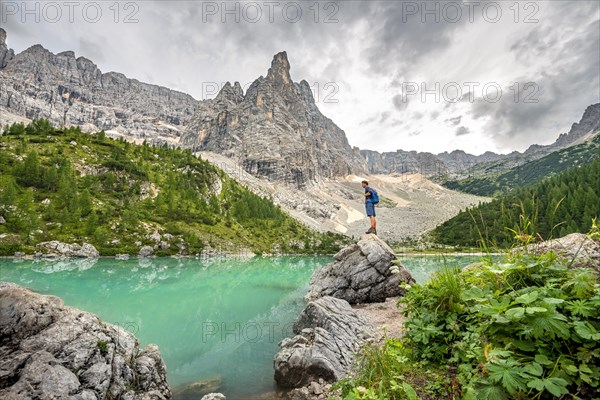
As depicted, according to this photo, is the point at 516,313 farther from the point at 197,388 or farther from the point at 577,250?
the point at 197,388

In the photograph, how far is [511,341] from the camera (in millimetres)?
3504

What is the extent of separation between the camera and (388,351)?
6164 millimetres

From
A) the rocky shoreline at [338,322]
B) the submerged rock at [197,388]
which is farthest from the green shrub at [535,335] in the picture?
the submerged rock at [197,388]

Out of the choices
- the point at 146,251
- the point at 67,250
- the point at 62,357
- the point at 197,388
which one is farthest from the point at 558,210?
the point at 67,250

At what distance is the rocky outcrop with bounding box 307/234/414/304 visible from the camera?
2322 cm

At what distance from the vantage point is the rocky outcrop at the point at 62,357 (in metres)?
7.49

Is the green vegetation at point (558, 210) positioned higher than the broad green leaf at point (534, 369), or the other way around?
the broad green leaf at point (534, 369)

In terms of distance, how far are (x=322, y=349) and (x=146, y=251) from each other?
280 feet

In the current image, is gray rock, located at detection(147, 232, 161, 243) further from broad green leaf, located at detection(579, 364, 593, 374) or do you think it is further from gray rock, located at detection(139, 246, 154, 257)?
broad green leaf, located at detection(579, 364, 593, 374)

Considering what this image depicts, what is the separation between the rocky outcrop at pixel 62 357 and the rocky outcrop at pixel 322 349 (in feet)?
15.7

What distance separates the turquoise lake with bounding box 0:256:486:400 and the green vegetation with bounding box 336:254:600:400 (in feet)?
5.15

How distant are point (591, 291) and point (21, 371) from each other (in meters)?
11.4

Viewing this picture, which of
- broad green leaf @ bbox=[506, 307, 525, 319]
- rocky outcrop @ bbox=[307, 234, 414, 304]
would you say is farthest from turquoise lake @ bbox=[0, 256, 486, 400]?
rocky outcrop @ bbox=[307, 234, 414, 304]

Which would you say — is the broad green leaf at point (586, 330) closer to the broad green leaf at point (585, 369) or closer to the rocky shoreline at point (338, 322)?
the broad green leaf at point (585, 369)
